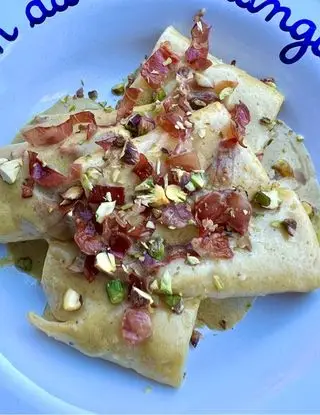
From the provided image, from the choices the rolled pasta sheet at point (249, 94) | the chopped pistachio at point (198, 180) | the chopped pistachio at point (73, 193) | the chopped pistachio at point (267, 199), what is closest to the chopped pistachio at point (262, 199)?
the chopped pistachio at point (267, 199)

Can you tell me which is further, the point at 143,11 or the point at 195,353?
the point at 143,11

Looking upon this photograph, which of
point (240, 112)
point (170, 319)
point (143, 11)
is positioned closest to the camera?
point (170, 319)

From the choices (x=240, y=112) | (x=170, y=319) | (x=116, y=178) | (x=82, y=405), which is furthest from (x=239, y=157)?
(x=82, y=405)

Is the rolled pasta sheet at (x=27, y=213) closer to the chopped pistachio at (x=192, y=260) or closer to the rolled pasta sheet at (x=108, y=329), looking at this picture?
the rolled pasta sheet at (x=108, y=329)

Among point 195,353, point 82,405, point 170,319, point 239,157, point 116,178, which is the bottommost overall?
point 82,405

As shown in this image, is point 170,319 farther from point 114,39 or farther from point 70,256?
point 114,39

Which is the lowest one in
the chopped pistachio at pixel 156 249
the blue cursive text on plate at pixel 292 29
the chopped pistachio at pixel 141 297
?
the chopped pistachio at pixel 141 297
